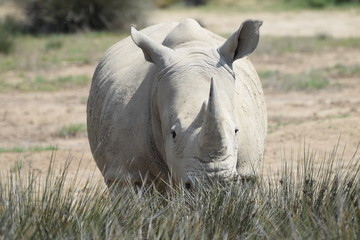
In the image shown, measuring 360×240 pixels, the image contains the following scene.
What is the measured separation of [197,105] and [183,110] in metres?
0.09

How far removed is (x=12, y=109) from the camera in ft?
44.3

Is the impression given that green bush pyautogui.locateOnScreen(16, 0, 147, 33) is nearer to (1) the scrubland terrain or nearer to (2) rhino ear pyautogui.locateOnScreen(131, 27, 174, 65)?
(1) the scrubland terrain

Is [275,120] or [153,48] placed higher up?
[153,48]

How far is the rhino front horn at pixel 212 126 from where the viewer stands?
5.40 m

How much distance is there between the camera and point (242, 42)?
20.8 feet

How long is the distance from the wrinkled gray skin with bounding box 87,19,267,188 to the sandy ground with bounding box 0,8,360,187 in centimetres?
80

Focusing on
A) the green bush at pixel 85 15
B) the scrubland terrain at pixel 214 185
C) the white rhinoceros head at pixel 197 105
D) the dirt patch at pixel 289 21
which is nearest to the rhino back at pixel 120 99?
the white rhinoceros head at pixel 197 105

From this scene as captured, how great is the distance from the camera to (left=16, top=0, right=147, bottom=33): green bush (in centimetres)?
2152

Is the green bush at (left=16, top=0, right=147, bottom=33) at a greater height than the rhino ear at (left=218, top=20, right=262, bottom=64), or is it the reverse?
the rhino ear at (left=218, top=20, right=262, bottom=64)

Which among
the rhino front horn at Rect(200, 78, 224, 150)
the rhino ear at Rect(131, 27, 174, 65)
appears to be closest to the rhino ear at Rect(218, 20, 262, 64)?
the rhino ear at Rect(131, 27, 174, 65)

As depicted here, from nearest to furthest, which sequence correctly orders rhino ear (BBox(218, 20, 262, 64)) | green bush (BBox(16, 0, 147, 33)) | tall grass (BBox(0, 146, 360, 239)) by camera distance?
tall grass (BBox(0, 146, 360, 239)) < rhino ear (BBox(218, 20, 262, 64)) < green bush (BBox(16, 0, 147, 33))

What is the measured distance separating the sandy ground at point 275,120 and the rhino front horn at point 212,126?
1.96 m

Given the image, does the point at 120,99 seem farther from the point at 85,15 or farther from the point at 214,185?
the point at 85,15

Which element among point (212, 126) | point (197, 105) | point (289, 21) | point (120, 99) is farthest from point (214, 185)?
point (289, 21)
